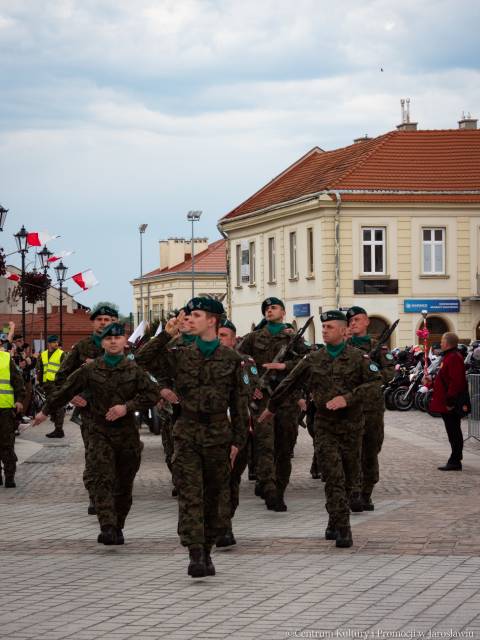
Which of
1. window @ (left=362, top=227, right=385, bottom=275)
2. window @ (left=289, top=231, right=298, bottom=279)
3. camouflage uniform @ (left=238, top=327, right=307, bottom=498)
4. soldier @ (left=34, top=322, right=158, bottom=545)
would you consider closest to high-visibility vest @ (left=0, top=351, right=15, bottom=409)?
camouflage uniform @ (left=238, top=327, right=307, bottom=498)

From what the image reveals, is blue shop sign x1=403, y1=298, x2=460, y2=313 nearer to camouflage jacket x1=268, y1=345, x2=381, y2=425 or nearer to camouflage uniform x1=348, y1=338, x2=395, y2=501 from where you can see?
camouflage uniform x1=348, y1=338, x2=395, y2=501

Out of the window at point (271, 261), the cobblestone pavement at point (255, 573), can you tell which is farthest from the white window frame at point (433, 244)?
the cobblestone pavement at point (255, 573)

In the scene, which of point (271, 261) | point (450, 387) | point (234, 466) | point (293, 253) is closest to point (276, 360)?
point (234, 466)

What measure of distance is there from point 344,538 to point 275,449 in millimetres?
3165

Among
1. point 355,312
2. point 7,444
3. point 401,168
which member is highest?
point 401,168

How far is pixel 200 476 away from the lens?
970cm

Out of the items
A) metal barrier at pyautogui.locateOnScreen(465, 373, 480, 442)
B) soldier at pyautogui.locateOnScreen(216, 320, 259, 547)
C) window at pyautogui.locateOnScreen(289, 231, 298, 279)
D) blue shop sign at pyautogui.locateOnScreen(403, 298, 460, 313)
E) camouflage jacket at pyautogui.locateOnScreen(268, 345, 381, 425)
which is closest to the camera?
soldier at pyautogui.locateOnScreen(216, 320, 259, 547)

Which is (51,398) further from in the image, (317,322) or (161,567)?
(317,322)

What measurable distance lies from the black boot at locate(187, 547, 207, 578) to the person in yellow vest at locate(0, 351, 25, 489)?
761cm

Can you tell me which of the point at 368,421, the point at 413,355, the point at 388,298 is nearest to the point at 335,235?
the point at 388,298

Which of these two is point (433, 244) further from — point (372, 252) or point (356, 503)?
point (356, 503)

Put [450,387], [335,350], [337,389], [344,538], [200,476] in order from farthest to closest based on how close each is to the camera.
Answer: [450,387]
[335,350]
[337,389]
[344,538]
[200,476]

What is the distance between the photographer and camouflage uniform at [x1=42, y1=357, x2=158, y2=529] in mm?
11125

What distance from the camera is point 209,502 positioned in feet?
32.1
